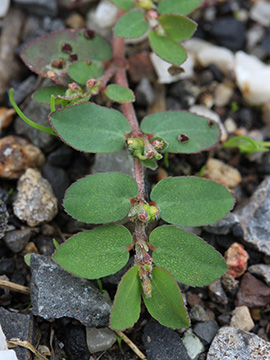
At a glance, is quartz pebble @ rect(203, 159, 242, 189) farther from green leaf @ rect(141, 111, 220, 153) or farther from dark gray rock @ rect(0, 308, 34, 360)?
dark gray rock @ rect(0, 308, 34, 360)

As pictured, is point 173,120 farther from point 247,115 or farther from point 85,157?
point 247,115

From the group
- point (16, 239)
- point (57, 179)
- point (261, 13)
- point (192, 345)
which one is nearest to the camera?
point (192, 345)

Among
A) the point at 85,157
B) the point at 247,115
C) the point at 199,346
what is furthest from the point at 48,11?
the point at 199,346

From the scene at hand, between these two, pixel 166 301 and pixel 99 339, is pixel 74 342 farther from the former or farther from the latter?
pixel 166 301

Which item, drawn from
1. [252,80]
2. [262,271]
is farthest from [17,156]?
[252,80]

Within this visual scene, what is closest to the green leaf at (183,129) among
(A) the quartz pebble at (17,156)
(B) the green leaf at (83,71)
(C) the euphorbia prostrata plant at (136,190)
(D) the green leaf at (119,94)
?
(C) the euphorbia prostrata plant at (136,190)

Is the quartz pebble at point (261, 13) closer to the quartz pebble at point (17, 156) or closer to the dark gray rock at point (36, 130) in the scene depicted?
the dark gray rock at point (36, 130)
